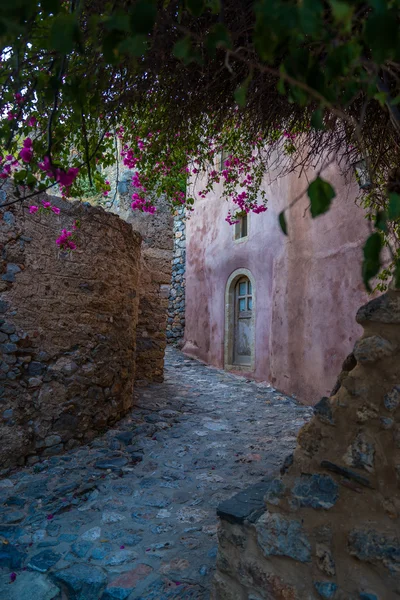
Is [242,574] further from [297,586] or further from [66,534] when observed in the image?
[66,534]

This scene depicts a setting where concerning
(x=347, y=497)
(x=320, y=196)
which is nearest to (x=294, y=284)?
(x=347, y=497)

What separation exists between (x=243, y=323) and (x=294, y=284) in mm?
2206

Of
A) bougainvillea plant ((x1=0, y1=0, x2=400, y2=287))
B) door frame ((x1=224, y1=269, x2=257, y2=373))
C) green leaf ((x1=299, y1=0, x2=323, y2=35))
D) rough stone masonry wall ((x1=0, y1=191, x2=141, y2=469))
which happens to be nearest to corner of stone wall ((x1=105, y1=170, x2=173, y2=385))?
rough stone masonry wall ((x1=0, y1=191, x2=141, y2=469))

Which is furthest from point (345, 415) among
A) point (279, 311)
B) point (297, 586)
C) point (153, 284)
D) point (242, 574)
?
point (279, 311)

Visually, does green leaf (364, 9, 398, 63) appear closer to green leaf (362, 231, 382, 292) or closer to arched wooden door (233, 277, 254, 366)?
green leaf (362, 231, 382, 292)

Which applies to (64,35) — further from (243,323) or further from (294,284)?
(243,323)

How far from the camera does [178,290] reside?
36.2ft

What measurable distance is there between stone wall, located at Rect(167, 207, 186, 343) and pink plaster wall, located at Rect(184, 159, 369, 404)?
91 cm

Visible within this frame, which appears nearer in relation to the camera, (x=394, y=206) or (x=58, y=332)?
(x=394, y=206)

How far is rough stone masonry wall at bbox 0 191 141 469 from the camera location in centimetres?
341

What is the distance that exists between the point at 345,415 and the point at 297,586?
24.8 inches

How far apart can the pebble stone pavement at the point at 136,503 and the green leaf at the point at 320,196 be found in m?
2.06

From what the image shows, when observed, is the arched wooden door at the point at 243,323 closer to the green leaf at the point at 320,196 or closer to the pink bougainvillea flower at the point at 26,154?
the pink bougainvillea flower at the point at 26,154

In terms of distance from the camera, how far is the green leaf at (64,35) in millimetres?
815
